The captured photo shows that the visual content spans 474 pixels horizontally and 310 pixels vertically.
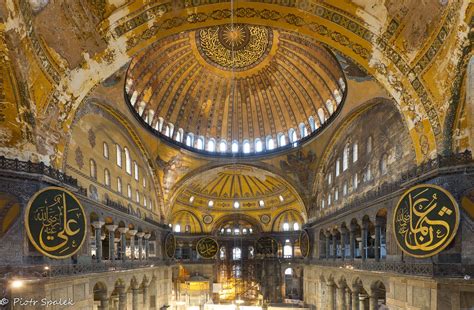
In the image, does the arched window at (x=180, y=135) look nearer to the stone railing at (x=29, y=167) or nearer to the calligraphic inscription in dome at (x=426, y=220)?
the stone railing at (x=29, y=167)

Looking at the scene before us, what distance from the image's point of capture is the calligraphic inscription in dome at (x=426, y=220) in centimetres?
876

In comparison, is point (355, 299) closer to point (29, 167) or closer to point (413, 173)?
point (413, 173)

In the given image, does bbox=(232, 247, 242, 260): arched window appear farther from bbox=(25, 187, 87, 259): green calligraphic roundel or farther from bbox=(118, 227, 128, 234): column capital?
bbox=(25, 187, 87, 259): green calligraphic roundel

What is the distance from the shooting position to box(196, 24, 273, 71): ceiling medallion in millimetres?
19344

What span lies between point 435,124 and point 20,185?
34.4ft

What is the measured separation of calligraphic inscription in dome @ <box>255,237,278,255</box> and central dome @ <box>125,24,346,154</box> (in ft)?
31.3

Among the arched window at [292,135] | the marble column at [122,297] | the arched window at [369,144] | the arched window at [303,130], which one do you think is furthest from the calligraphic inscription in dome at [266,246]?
the arched window at [369,144]

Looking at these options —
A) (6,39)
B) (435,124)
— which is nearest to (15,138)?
(6,39)

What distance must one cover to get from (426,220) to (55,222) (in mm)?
→ 9254

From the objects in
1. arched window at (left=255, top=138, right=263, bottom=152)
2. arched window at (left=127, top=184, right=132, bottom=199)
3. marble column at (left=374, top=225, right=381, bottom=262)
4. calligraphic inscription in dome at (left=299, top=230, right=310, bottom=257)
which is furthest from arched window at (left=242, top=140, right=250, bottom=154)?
marble column at (left=374, top=225, right=381, bottom=262)

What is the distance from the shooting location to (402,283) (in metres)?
10.8

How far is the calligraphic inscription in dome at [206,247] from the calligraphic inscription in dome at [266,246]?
3.62 metres

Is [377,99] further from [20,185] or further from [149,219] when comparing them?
[149,219]

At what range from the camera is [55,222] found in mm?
9562
